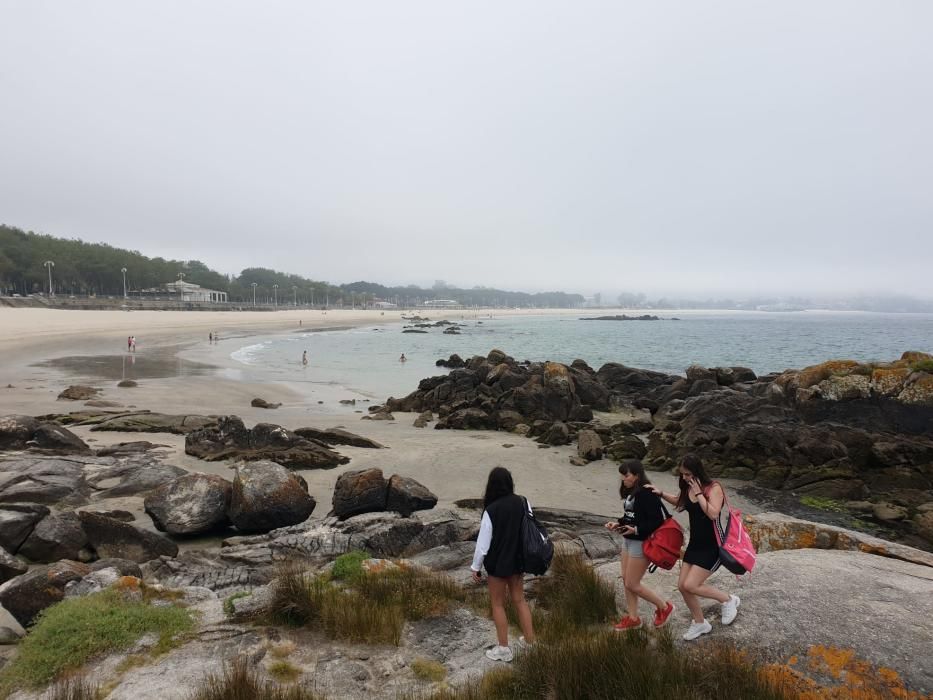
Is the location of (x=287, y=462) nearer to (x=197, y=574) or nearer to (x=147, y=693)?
(x=197, y=574)

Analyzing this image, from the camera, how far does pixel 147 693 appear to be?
4391 mm

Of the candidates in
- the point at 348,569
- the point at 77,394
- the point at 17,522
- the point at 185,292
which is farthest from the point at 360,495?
the point at 185,292

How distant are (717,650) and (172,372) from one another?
114 ft

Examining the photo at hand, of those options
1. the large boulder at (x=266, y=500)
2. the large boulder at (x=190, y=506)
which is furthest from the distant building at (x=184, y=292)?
the large boulder at (x=266, y=500)

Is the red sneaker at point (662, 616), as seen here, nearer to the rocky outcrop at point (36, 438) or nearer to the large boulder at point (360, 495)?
the large boulder at point (360, 495)

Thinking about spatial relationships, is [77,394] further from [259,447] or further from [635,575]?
[635,575]

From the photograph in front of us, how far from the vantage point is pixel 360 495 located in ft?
33.6

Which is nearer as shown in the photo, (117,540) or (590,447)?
(117,540)

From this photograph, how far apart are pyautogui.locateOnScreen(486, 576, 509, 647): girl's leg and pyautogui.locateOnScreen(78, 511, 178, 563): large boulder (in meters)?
6.30

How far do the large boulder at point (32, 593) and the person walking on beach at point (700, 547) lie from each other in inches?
273

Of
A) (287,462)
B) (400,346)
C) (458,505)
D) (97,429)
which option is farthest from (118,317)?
(458,505)

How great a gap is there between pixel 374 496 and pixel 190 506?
336 cm

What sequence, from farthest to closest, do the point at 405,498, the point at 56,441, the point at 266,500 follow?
1. the point at 56,441
2. the point at 405,498
3. the point at 266,500

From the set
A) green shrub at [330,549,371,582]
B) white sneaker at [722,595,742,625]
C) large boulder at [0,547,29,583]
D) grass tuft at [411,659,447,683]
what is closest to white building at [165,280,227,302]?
large boulder at [0,547,29,583]
